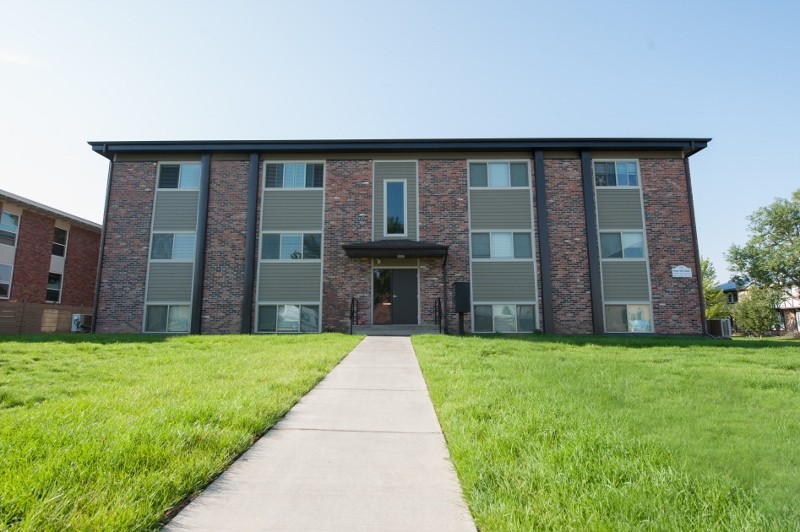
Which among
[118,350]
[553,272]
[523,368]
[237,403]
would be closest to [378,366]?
[523,368]

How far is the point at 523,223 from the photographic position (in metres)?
16.1

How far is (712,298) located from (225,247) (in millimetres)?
46165

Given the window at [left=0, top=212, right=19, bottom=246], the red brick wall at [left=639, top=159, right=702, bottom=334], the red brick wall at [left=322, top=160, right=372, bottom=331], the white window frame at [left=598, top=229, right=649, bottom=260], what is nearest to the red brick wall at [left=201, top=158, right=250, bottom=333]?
the red brick wall at [left=322, top=160, right=372, bottom=331]

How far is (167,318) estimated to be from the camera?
15625 millimetres

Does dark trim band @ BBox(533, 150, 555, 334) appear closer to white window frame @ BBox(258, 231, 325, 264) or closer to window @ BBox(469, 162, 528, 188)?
window @ BBox(469, 162, 528, 188)

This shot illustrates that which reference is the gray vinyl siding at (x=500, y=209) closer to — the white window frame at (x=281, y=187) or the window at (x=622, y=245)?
the window at (x=622, y=245)

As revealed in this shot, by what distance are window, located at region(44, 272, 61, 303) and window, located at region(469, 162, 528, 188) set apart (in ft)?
71.8

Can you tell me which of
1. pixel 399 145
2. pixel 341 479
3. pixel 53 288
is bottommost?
pixel 341 479

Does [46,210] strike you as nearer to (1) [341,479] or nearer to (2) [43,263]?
(2) [43,263]

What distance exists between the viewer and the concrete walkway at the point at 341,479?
1.95 m

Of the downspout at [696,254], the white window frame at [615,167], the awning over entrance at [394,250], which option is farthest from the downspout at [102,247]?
the downspout at [696,254]

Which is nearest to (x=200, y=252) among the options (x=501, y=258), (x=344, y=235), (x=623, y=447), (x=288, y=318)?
(x=288, y=318)

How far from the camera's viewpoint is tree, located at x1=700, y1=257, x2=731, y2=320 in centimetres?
3878

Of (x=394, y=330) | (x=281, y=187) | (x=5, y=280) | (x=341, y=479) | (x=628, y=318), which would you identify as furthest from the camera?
(x=5, y=280)
